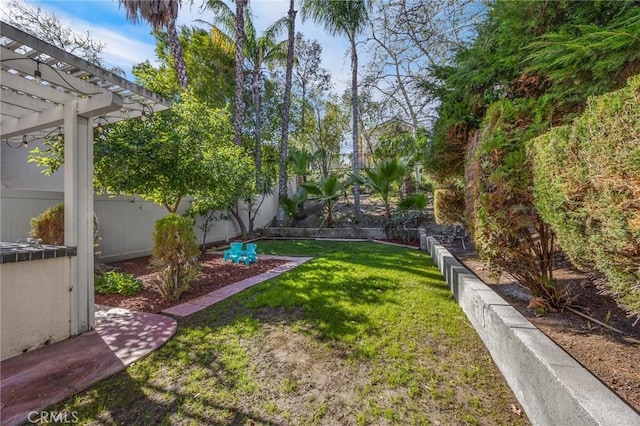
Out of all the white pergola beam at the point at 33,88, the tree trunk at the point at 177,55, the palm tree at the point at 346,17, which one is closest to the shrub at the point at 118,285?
the white pergola beam at the point at 33,88

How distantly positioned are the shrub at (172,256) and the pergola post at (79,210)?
110 cm

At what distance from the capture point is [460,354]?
3.08 metres

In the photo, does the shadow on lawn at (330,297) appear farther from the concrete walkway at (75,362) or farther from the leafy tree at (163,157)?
the leafy tree at (163,157)

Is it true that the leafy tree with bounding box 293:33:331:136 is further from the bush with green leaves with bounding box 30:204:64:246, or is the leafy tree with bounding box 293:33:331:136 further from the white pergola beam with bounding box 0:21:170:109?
the white pergola beam with bounding box 0:21:170:109

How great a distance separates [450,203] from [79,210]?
8622mm

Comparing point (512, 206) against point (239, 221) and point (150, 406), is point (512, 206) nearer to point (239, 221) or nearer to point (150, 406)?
point (150, 406)

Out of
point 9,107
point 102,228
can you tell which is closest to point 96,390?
point 9,107

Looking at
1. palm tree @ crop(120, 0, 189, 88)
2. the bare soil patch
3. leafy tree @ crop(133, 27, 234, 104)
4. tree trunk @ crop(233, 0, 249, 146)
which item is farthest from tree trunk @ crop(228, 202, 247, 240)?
the bare soil patch

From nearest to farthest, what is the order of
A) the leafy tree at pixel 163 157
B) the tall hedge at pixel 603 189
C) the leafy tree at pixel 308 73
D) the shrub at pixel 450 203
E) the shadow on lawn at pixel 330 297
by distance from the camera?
the tall hedge at pixel 603 189, the shadow on lawn at pixel 330 297, the leafy tree at pixel 163 157, the shrub at pixel 450 203, the leafy tree at pixel 308 73

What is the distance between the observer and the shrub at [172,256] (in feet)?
15.5

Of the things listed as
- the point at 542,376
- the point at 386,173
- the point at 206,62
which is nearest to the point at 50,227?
the point at 542,376

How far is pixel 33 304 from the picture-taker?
3.13m

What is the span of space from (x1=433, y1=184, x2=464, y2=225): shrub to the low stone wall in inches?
220

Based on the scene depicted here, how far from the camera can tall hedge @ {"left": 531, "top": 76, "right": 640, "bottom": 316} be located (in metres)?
1.86
